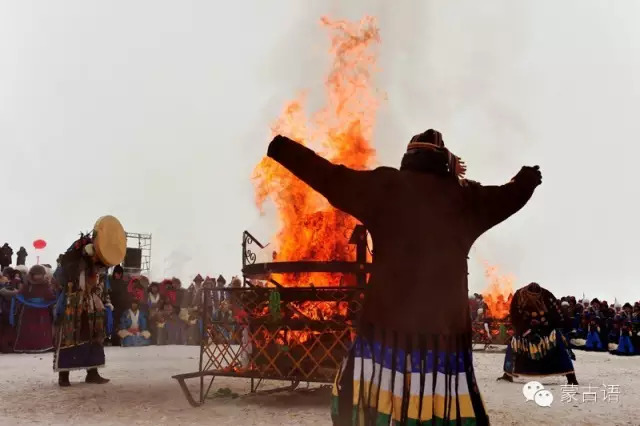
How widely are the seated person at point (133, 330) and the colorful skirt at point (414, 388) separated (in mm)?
16259

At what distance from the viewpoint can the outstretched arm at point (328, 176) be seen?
279 centimetres

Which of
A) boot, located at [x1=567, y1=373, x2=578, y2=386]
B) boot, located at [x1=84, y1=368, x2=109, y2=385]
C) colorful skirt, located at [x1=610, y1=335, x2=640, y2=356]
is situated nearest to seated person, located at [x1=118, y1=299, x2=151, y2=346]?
boot, located at [x1=84, y1=368, x2=109, y2=385]

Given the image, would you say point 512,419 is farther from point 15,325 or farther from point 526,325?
point 15,325

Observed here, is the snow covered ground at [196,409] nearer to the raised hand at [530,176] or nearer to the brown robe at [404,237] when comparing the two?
the brown robe at [404,237]

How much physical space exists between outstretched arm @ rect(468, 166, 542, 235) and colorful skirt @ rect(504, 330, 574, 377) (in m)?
6.95

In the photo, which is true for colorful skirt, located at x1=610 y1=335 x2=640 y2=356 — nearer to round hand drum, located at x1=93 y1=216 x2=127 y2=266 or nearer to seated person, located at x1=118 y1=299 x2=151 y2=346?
seated person, located at x1=118 y1=299 x2=151 y2=346

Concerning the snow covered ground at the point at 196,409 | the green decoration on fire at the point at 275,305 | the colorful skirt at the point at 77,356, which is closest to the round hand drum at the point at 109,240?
the colorful skirt at the point at 77,356

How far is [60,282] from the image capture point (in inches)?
353

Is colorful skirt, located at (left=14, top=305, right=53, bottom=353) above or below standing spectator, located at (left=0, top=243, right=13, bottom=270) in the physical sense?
below

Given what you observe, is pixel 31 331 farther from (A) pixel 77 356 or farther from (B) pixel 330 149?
(B) pixel 330 149

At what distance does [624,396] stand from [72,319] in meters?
7.74

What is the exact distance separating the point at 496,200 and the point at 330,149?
5.61 metres

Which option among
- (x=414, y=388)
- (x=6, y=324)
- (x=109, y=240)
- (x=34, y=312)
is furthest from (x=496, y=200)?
(x=6, y=324)

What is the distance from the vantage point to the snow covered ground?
243 inches
